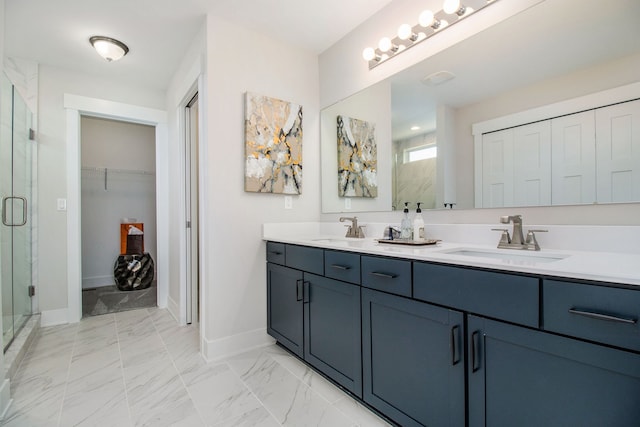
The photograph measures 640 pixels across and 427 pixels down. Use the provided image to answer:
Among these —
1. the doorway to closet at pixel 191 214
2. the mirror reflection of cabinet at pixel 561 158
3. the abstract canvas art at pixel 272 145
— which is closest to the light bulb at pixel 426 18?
the mirror reflection of cabinet at pixel 561 158

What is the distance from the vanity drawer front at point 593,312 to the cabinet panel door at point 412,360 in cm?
30

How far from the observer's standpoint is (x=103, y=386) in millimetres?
1810

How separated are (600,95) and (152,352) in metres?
2.99

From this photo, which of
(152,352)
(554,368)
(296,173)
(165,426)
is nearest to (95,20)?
(296,173)

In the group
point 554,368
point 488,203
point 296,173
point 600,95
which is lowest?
point 554,368

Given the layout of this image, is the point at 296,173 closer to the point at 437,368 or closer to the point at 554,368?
the point at 437,368

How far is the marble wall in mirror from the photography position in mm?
1259

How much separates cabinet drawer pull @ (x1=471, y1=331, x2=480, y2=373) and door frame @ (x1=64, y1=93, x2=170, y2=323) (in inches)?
121

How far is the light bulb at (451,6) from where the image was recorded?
5.40 feet

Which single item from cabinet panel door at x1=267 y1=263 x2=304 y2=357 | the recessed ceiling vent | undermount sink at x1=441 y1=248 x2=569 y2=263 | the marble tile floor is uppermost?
the recessed ceiling vent

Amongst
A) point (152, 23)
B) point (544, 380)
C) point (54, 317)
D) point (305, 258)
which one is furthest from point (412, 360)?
point (54, 317)

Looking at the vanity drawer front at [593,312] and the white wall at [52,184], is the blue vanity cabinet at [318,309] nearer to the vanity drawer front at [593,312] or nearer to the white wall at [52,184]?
the vanity drawer front at [593,312]

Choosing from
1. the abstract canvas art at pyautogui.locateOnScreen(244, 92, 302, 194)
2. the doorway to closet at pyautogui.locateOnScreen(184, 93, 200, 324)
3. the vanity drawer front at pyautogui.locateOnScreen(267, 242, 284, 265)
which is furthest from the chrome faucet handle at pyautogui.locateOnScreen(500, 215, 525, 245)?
the doorway to closet at pyautogui.locateOnScreen(184, 93, 200, 324)

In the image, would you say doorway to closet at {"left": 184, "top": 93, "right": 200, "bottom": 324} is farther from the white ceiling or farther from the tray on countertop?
the tray on countertop
